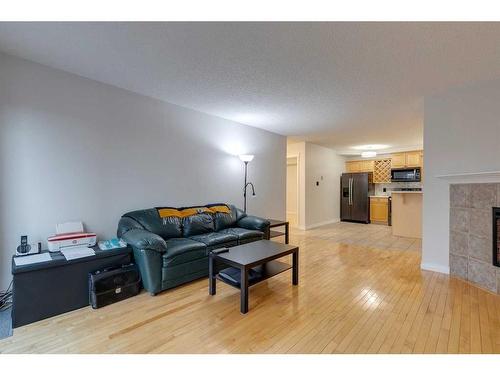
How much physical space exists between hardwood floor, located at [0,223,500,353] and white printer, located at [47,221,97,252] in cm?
65

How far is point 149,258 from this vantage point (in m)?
2.51

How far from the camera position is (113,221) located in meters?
3.03

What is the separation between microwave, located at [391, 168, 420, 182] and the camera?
6.67m

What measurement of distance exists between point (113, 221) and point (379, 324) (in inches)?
121

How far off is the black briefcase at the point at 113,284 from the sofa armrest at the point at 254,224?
1.85 m

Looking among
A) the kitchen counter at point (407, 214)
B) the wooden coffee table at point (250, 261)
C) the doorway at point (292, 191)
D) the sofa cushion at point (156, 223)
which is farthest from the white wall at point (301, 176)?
the sofa cushion at point (156, 223)

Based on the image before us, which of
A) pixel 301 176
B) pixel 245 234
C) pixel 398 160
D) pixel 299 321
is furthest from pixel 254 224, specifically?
pixel 398 160

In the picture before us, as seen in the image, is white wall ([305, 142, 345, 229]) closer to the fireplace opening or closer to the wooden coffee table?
the wooden coffee table

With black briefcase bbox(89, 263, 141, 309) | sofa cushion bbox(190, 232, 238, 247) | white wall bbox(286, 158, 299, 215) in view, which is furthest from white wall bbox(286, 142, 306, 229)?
black briefcase bbox(89, 263, 141, 309)

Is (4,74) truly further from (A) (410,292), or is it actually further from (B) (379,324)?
(A) (410,292)

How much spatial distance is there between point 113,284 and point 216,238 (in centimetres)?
A: 125

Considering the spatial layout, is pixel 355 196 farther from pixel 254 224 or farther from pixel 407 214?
pixel 254 224

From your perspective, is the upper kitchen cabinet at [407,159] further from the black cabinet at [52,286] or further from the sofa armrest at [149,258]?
the black cabinet at [52,286]
